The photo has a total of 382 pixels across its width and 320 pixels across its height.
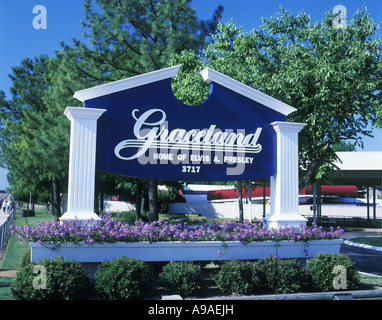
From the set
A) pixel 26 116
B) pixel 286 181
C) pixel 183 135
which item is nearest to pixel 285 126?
pixel 286 181

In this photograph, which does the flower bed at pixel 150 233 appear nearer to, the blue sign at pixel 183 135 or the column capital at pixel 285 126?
the blue sign at pixel 183 135

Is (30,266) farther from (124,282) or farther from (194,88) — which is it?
(194,88)

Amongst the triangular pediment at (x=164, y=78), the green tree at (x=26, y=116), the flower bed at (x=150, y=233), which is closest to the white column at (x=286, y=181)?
the flower bed at (x=150, y=233)

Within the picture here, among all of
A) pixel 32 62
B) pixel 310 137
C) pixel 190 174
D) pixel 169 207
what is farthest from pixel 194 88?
pixel 169 207

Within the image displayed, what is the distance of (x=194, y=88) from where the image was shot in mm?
17922

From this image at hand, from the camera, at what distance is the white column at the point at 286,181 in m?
11.2

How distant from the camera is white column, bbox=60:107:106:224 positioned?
31.5 ft

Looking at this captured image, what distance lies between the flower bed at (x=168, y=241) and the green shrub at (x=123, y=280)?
0.67 meters

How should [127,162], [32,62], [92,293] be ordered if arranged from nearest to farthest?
[92,293]
[127,162]
[32,62]

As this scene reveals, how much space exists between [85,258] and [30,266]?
4.29 feet

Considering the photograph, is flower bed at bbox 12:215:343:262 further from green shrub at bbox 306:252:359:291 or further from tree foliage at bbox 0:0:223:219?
tree foliage at bbox 0:0:223:219

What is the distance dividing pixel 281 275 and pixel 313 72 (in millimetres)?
9447

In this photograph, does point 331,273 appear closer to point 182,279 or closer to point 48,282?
point 182,279

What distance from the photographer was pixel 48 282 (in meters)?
7.68
